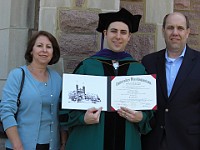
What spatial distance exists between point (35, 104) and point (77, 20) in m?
1.14

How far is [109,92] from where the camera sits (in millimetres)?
3066

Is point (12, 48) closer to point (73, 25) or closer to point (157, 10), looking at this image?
point (73, 25)

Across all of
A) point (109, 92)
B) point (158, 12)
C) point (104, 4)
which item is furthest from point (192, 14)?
point (109, 92)

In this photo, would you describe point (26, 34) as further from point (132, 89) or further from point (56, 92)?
point (132, 89)

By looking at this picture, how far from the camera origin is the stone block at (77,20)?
3.82 meters

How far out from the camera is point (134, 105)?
9.96 feet

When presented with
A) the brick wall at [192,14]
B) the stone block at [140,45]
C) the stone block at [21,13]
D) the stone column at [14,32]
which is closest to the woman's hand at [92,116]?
the stone block at [140,45]

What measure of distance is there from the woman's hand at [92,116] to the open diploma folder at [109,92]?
52 mm

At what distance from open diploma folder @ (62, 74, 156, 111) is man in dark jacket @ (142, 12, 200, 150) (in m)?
0.20

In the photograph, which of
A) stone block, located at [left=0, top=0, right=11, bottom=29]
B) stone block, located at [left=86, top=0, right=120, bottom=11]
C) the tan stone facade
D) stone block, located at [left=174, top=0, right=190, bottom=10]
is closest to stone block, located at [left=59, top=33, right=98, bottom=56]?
the tan stone facade

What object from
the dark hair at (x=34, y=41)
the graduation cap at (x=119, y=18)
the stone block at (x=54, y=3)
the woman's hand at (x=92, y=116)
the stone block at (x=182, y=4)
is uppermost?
the stone block at (x=182, y=4)

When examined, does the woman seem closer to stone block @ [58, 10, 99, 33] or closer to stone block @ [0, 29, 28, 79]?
stone block @ [58, 10, 99, 33]

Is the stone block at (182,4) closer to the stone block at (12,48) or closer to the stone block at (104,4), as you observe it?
the stone block at (104,4)

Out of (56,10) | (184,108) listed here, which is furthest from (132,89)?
(56,10)
